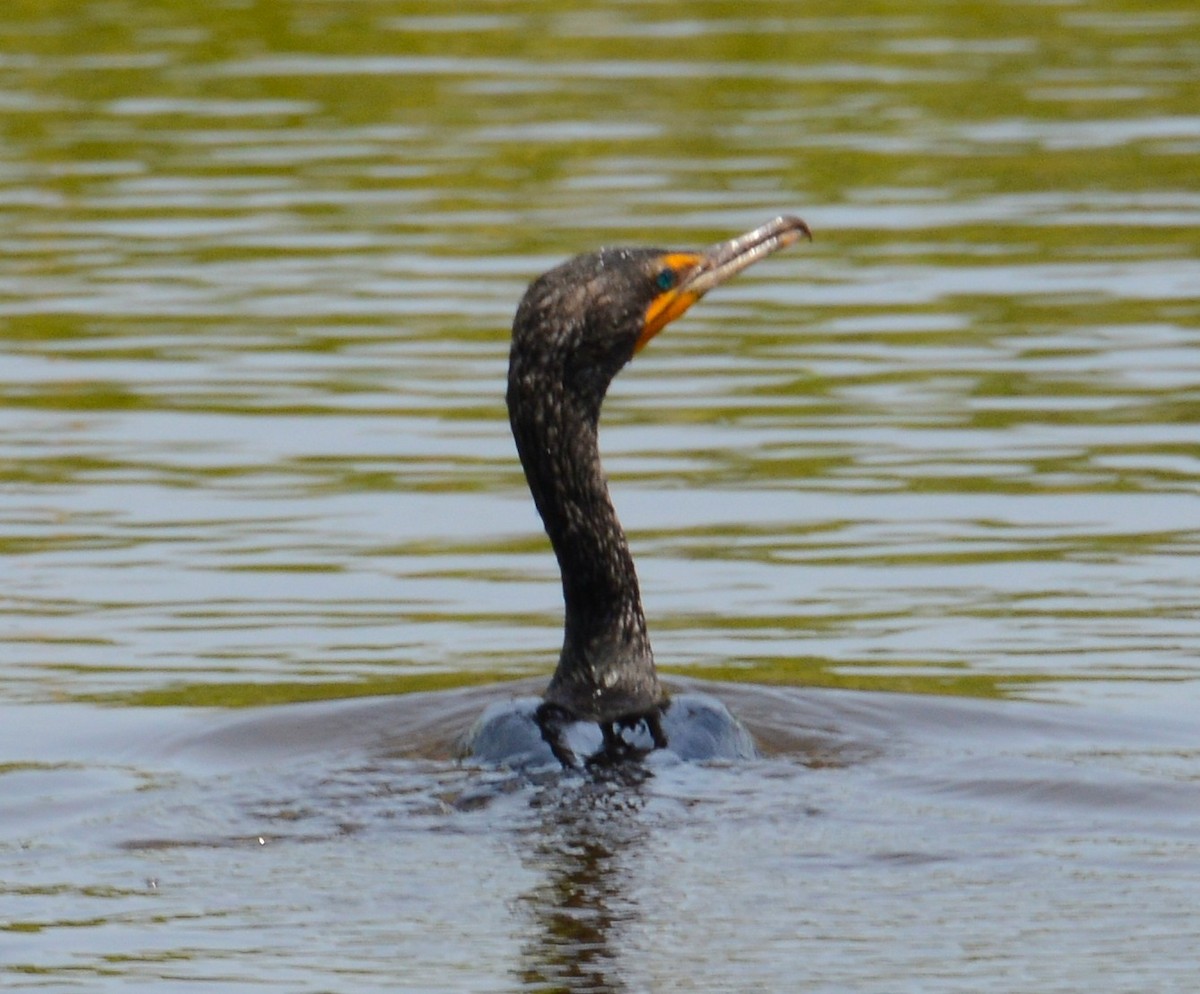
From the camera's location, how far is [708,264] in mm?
8516

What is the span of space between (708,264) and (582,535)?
0.86 metres

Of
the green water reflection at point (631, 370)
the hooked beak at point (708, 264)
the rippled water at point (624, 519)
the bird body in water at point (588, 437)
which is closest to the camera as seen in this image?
the rippled water at point (624, 519)

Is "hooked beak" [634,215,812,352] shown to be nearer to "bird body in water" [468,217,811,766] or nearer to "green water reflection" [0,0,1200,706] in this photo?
"bird body in water" [468,217,811,766]

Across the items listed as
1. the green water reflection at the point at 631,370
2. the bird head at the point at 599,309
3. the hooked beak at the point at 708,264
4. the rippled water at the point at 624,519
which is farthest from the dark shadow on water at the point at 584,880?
the green water reflection at the point at 631,370

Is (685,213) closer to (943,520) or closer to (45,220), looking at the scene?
(45,220)

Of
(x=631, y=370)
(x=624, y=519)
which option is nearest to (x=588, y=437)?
(x=624, y=519)

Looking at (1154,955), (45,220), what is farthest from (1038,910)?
(45,220)

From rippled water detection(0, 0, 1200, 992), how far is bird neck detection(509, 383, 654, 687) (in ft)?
1.53

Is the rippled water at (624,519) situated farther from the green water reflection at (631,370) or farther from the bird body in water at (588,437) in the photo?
the bird body in water at (588,437)

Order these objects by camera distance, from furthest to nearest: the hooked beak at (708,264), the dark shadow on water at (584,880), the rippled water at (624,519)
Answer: the hooked beak at (708,264), the rippled water at (624,519), the dark shadow on water at (584,880)

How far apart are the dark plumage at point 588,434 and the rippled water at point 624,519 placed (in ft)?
1.50

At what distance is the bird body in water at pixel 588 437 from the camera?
8.00 m

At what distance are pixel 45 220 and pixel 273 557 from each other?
6923 millimetres

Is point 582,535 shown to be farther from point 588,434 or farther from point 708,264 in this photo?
point 708,264
